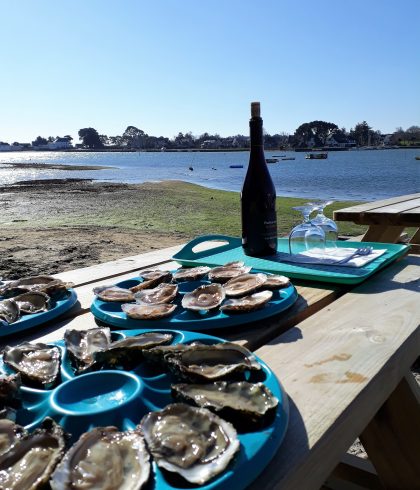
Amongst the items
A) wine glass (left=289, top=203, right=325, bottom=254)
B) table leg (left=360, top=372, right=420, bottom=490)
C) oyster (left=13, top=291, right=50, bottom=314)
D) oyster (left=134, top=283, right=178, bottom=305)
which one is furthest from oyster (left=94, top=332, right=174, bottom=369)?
wine glass (left=289, top=203, right=325, bottom=254)

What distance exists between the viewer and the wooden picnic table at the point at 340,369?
98 cm

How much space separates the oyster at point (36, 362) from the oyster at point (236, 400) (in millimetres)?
326

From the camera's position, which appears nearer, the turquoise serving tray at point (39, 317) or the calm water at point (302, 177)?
the turquoise serving tray at point (39, 317)

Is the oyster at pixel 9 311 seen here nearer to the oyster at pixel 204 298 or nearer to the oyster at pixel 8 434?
the oyster at pixel 204 298

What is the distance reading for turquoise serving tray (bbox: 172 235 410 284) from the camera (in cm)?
212

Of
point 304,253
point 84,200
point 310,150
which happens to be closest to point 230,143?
point 310,150

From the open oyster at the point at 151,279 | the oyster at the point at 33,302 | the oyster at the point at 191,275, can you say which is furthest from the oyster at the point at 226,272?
the oyster at the point at 33,302

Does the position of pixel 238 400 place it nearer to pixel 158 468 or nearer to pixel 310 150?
pixel 158 468

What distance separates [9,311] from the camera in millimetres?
1640

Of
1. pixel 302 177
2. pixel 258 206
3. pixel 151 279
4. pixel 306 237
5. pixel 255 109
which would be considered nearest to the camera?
pixel 151 279

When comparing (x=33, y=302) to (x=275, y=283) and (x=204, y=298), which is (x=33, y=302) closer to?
(x=204, y=298)

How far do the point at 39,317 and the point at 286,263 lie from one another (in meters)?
1.17

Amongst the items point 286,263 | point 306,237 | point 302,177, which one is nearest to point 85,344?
point 286,263

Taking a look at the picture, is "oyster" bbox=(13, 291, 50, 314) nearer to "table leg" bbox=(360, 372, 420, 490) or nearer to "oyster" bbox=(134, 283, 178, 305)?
"oyster" bbox=(134, 283, 178, 305)
